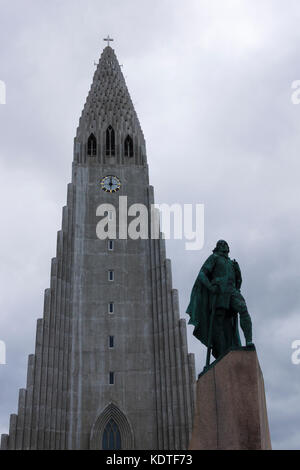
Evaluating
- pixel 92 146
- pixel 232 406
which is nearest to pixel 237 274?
pixel 232 406

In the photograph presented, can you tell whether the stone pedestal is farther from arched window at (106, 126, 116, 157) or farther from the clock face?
arched window at (106, 126, 116, 157)

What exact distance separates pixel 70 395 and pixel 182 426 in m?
→ 7.73

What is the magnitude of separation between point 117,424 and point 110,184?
19698mm

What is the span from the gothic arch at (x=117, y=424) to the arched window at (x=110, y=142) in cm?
2250

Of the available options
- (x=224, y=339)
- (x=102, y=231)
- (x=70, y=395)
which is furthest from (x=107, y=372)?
(x=224, y=339)

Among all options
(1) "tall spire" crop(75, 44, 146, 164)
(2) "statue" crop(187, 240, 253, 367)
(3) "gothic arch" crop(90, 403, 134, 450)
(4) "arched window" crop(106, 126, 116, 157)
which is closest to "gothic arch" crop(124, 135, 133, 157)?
(1) "tall spire" crop(75, 44, 146, 164)

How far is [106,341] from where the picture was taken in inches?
1585

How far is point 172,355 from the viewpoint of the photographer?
39.1 metres

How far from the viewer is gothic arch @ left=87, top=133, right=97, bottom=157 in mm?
50344

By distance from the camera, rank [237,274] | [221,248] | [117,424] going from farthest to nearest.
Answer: [117,424], [221,248], [237,274]

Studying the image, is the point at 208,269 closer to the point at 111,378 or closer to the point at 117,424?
the point at 117,424

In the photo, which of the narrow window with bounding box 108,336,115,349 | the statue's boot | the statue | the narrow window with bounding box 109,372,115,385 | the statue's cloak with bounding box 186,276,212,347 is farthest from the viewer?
the narrow window with bounding box 108,336,115,349

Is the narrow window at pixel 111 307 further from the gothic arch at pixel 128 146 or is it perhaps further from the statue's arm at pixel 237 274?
the statue's arm at pixel 237 274

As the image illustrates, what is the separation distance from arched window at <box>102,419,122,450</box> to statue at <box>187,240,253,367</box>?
2569 cm
